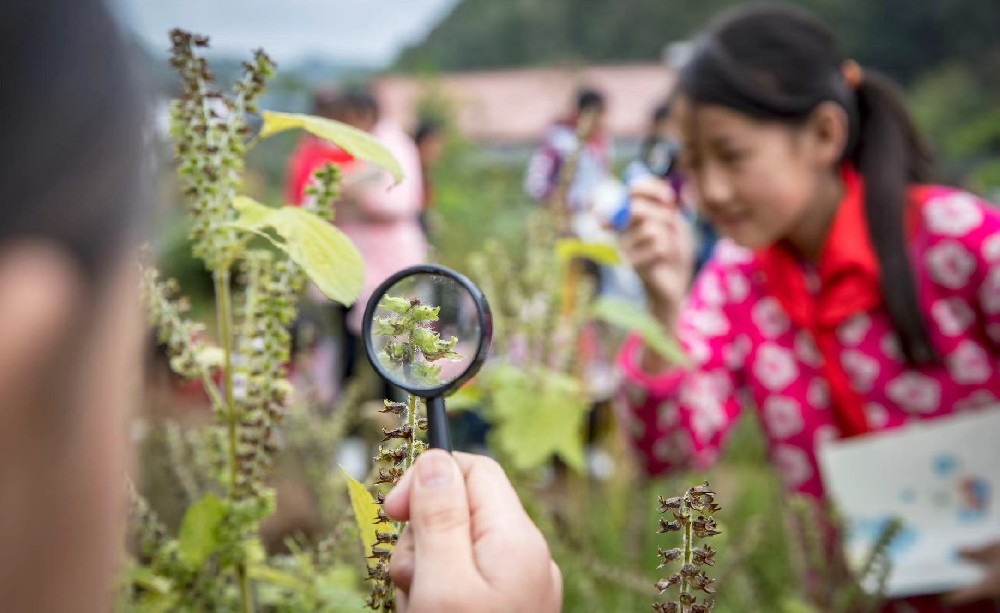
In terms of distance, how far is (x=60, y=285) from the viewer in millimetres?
286

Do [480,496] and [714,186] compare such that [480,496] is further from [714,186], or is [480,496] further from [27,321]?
[714,186]

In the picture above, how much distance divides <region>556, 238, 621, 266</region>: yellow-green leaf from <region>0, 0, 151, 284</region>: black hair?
610 mm

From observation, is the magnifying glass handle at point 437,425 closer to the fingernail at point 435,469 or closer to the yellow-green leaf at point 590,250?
the fingernail at point 435,469

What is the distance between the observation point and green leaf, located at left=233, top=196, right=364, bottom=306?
41 cm

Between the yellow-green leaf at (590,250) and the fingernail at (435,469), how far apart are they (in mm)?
552

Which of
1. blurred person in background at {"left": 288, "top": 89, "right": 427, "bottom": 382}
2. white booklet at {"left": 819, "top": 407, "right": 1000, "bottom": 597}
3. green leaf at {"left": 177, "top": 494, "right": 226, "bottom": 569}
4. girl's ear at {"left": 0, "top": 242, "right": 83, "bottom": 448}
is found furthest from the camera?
blurred person in background at {"left": 288, "top": 89, "right": 427, "bottom": 382}

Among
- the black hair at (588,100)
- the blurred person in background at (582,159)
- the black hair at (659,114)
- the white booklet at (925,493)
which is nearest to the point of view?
the white booklet at (925,493)

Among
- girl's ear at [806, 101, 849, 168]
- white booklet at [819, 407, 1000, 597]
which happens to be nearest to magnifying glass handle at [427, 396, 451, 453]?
white booklet at [819, 407, 1000, 597]

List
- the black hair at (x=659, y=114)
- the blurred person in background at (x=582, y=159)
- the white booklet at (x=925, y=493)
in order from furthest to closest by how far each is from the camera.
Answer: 1. the blurred person in background at (x=582, y=159)
2. the black hair at (x=659, y=114)
3. the white booklet at (x=925, y=493)

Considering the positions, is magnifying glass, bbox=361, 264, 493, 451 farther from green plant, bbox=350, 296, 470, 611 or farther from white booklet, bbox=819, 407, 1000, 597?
white booklet, bbox=819, 407, 1000, 597

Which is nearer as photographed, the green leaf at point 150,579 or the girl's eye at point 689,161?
the green leaf at point 150,579

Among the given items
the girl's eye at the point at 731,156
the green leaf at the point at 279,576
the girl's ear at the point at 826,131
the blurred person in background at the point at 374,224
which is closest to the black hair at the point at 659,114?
the blurred person in background at the point at 374,224

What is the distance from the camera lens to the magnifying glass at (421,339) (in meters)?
0.38

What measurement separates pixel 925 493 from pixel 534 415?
1.76 ft
